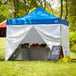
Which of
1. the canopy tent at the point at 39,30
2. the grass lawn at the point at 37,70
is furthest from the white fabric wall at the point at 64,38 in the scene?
the grass lawn at the point at 37,70

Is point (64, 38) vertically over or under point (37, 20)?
under

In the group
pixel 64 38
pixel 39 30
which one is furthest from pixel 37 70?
pixel 64 38

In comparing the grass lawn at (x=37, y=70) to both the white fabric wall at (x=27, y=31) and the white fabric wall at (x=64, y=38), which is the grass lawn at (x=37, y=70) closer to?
the white fabric wall at (x=27, y=31)

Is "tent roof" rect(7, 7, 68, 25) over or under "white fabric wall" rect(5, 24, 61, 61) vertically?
over

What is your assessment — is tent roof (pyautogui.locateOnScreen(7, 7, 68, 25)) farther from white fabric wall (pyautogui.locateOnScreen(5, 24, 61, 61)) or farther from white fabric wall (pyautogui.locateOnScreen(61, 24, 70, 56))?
white fabric wall (pyautogui.locateOnScreen(61, 24, 70, 56))

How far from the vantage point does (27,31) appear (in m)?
11.3

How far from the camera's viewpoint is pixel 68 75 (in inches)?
270

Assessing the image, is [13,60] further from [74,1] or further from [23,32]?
[74,1]

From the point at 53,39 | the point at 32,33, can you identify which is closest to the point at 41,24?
the point at 53,39

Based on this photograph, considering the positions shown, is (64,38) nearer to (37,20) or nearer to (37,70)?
(37,20)

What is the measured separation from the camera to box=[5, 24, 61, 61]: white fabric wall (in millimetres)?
11075

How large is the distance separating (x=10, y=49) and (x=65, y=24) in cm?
325

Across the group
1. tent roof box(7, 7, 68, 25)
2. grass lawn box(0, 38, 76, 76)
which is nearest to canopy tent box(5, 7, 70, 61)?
tent roof box(7, 7, 68, 25)

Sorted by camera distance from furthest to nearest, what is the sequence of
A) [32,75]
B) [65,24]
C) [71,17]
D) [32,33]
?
[71,17], [32,33], [65,24], [32,75]
